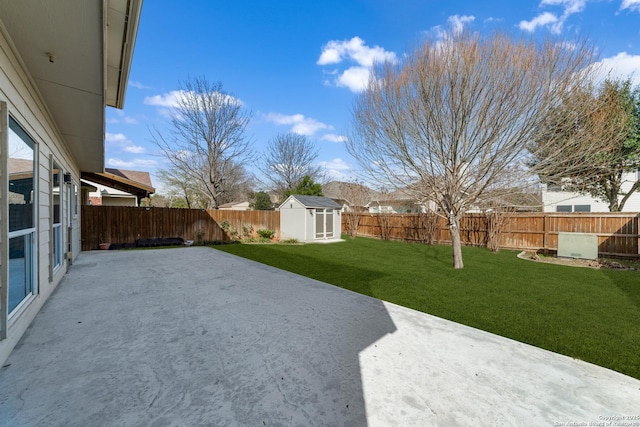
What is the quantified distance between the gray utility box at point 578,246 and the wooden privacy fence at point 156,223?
11.9 m

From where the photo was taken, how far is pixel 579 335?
9.84 feet

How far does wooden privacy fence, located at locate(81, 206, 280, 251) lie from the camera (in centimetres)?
1023

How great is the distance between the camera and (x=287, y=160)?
25688 mm

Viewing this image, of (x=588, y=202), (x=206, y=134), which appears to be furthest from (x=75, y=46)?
(x=588, y=202)

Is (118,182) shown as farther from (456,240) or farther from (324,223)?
(456,240)

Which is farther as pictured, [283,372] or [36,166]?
[36,166]

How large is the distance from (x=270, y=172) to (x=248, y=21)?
17039 mm

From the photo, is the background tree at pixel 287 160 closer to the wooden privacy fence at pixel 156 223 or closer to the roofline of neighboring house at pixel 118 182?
the wooden privacy fence at pixel 156 223

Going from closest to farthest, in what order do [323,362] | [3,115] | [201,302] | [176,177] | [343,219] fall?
1. [3,115]
2. [323,362]
3. [201,302]
4. [343,219]
5. [176,177]

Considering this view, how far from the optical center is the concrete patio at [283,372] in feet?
5.59

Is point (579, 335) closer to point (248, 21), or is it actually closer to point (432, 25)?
point (432, 25)

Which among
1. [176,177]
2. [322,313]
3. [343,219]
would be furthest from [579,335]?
[176,177]

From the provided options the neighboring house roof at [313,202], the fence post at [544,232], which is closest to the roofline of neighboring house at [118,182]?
the neighboring house roof at [313,202]

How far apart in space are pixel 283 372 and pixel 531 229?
11.5 m
